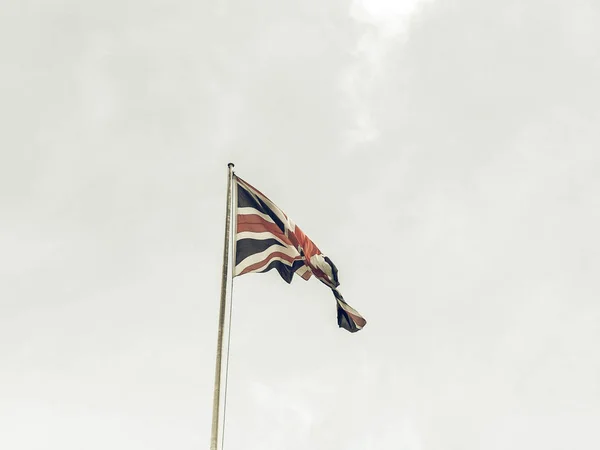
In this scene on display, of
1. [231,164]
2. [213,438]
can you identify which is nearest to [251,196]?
[231,164]

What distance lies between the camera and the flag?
60.6 ft

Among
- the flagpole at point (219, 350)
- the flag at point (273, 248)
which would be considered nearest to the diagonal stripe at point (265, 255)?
the flag at point (273, 248)

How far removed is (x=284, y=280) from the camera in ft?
64.2

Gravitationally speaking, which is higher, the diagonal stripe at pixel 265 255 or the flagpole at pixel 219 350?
the diagonal stripe at pixel 265 255

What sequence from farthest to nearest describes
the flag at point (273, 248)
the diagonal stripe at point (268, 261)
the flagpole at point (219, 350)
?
the flag at point (273, 248) < the diagonal stripe at point (268, 261) < the flagpole at point (219, 350)

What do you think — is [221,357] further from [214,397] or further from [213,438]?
[213,438]

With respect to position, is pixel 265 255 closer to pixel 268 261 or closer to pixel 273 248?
pixel 268 261

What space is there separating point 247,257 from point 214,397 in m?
4.63

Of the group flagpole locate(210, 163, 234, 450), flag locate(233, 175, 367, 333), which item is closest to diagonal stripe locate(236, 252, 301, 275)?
flag locate(233, 175, 367, 333)

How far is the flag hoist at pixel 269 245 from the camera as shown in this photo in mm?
18344

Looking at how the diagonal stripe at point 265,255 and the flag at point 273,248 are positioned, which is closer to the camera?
the diagonal stripe at point 265,255

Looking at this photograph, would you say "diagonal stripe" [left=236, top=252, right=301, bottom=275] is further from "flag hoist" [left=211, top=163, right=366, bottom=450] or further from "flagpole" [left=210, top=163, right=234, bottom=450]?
"flagpole" [left=210, top=163, right=234, bottom=450]

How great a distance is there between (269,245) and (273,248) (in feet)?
0.62

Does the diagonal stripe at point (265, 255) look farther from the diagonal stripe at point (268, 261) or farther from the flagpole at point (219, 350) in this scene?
the flagpole at point (219, 350)
